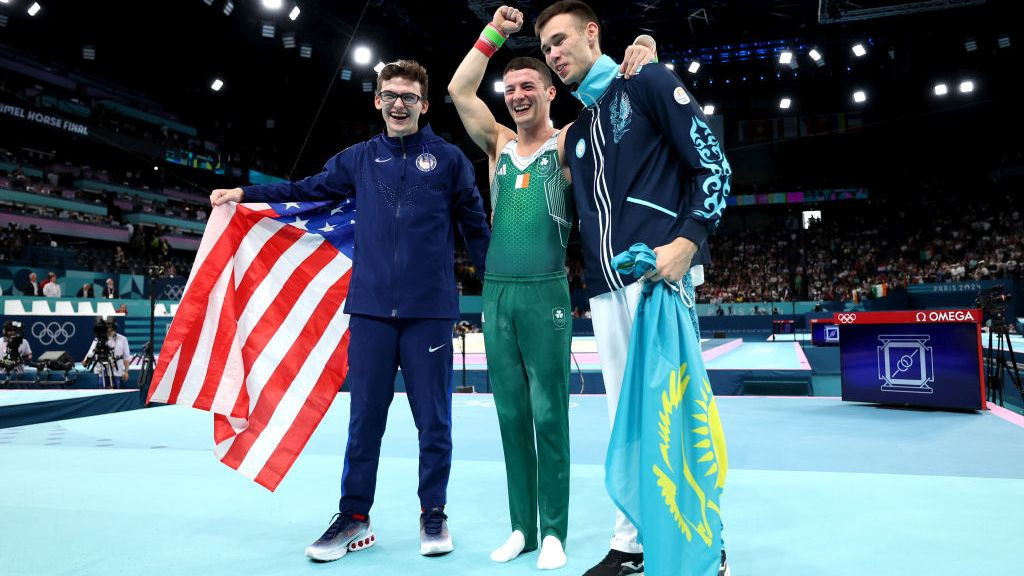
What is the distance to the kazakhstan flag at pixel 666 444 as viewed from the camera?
5.40 feet

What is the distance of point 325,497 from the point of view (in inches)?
116

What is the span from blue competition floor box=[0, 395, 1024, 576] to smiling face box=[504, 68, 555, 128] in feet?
5.14

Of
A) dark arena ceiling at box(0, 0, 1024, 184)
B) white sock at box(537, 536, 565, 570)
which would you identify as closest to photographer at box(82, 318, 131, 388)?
white sock at box(537, 536, 565, 570)

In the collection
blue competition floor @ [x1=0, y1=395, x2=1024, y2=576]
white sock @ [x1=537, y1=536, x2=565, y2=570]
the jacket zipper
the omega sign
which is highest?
the jacket zipper

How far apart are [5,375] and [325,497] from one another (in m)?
8.38

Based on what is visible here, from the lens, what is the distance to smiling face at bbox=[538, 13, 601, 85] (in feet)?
6.89

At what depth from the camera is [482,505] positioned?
9.12 ft

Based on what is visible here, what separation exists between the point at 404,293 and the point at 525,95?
2.86 feet

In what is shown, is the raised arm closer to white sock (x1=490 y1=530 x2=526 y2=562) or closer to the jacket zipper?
the jacket zipper

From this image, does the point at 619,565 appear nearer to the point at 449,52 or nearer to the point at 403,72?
the point at 403,72

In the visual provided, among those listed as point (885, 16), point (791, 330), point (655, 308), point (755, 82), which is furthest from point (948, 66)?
point (655, 308)

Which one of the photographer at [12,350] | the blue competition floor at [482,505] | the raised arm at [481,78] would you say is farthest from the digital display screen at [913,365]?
the photographer at [12,350]

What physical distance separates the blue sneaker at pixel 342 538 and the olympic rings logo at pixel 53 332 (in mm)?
10505

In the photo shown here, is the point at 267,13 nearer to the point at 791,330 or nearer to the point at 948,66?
the point at 791,330
